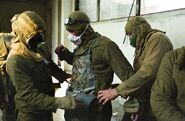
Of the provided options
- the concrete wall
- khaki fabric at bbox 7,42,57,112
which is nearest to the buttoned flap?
khaki fabric at bbox 7,42,57,112

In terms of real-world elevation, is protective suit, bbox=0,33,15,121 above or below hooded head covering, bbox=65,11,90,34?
below

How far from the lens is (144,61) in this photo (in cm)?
260

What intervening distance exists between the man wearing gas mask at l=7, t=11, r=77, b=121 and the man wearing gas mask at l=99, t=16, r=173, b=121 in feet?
1.30

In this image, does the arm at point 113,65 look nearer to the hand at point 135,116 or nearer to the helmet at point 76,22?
the helmet at point 76,22

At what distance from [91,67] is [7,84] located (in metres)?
0.81

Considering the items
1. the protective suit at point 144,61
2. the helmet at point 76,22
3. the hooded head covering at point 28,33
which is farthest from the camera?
the helmet at point 76,22

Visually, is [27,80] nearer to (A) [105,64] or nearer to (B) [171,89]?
(A) [105,64]

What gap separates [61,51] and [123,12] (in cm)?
179

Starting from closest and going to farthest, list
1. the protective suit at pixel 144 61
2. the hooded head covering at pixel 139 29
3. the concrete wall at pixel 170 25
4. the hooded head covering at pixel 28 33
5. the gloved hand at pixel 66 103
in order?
the gloved hand at pixel 66 103, the hooded head covering at pixel 28 33, the protective suit at pixel 144 61, the hooded head covering at pixel 139 29, the concrete wall at pixel 170 25

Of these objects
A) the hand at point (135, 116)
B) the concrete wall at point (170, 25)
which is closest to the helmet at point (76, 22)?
the hand at point (135, 116)

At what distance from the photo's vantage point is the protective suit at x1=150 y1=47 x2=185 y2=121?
200 cm

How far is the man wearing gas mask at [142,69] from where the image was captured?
2498mm

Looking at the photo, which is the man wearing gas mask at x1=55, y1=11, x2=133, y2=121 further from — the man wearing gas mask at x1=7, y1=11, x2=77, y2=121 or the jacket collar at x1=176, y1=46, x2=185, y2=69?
the jacket collar at x1=176, y1=46, x2=185, y2=69

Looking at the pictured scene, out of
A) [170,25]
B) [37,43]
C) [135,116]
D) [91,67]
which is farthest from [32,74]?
[170,25]
